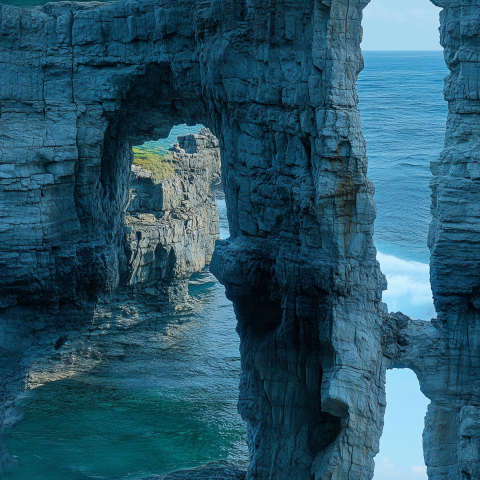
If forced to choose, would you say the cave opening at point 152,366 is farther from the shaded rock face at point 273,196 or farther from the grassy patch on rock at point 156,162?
the shaded rock face at point 273,196

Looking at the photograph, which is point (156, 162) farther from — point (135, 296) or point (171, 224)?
point (135, 296)

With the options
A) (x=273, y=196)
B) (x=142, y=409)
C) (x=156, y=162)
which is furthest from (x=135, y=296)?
(x=273, y=196)

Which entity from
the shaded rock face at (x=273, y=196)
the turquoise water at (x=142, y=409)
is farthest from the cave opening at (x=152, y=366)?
the shaded rock face at (x=273, y=196)

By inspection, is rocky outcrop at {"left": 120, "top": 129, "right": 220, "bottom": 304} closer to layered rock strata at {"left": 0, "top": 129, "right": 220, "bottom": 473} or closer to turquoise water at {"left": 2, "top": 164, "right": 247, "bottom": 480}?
layered rock strata at {"left": 0, "top": 129, "right": 220, "bottom": 473}

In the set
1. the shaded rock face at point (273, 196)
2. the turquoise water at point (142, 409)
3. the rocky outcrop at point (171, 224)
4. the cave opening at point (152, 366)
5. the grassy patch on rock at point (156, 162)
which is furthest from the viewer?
the grassy patch on rock at point (156, 162)

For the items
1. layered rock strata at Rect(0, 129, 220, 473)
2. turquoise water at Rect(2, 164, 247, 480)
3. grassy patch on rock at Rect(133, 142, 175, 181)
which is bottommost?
turquoise water at Rect(2, 164, 247, 480)

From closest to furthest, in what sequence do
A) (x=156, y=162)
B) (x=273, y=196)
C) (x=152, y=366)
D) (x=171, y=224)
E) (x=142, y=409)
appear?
(x=273, y=196)
(x=142, y=409)
(x=152, y=366)
(x=171, y=224)
(x=156, y=162)

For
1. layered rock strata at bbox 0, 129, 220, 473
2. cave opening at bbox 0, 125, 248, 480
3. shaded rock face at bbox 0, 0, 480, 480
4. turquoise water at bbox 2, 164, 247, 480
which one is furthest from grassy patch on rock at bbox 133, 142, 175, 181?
shaded rock face at bbox 0, 0, 480, 480
